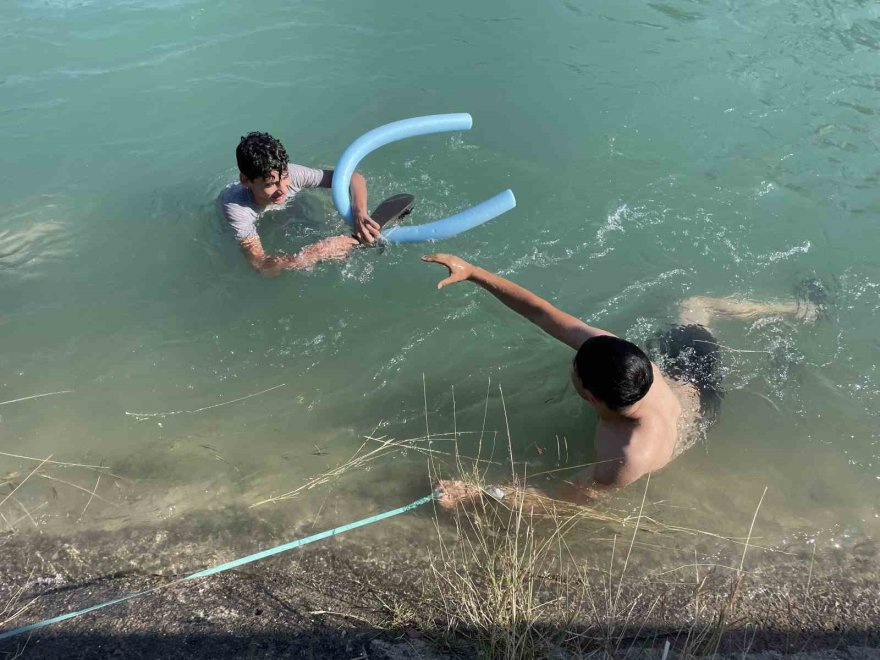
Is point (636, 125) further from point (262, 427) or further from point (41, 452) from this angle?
point (41, 452)

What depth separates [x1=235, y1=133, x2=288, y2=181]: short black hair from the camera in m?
4.12

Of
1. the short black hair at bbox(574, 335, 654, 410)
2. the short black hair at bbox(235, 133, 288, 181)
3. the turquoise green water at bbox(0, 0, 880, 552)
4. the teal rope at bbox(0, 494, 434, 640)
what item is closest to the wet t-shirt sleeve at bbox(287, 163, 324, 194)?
the turquoise green water at bbox(0, 0, 880, 552)

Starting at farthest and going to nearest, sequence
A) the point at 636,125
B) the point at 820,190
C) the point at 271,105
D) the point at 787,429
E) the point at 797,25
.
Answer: the point at 797,25, the point at 271,105, the point at 636,125, the point at 820,190, the point at 787,429

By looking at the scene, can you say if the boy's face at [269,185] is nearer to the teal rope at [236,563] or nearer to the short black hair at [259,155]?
the short black hair at [259,155]

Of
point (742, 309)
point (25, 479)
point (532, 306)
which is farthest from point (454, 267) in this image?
point (25, 479)

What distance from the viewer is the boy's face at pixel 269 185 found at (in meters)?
4.28

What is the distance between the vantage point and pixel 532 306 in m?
3.58

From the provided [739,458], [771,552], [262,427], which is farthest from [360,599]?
[739,458]

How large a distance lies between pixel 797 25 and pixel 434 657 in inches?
311

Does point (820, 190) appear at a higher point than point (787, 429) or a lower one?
higher

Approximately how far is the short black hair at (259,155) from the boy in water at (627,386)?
1.36 meters

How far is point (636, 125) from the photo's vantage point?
613 centimetres

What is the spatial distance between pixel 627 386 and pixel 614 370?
0.10 m

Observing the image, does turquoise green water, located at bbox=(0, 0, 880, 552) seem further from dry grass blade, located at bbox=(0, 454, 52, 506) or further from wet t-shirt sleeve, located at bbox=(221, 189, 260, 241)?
wet t-shirt sleeve, located at bbox=(221, 189, 260, 241)
